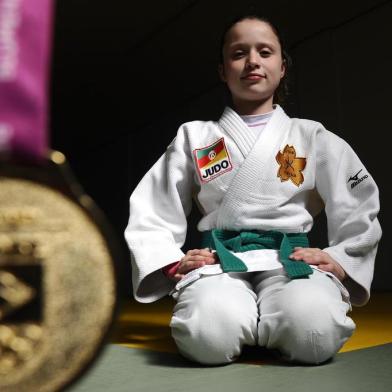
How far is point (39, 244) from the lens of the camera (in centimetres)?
57

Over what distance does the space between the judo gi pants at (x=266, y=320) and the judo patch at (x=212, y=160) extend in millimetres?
334

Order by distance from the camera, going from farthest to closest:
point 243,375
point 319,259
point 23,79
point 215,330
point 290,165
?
point 290,165
point 319,259
point 215,330
point 243,375
point 23,79

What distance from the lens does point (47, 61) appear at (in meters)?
0.58

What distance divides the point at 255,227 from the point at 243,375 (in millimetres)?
466

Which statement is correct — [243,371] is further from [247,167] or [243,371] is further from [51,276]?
[51,276]

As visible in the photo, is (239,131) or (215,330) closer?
(215,330)

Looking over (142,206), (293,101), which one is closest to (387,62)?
(293,101)

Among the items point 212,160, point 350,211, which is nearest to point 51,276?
point 212,160

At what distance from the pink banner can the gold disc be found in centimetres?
4

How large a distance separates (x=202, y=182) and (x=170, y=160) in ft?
0.51

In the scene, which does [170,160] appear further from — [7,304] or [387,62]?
[387,62]

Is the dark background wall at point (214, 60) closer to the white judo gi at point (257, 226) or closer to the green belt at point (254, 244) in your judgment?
the white judo gi at point (257, 226)

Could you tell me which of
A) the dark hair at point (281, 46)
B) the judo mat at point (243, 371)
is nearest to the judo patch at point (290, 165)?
the dark hair at point (281, 46)

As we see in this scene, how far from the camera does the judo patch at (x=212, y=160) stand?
5.68 ft
